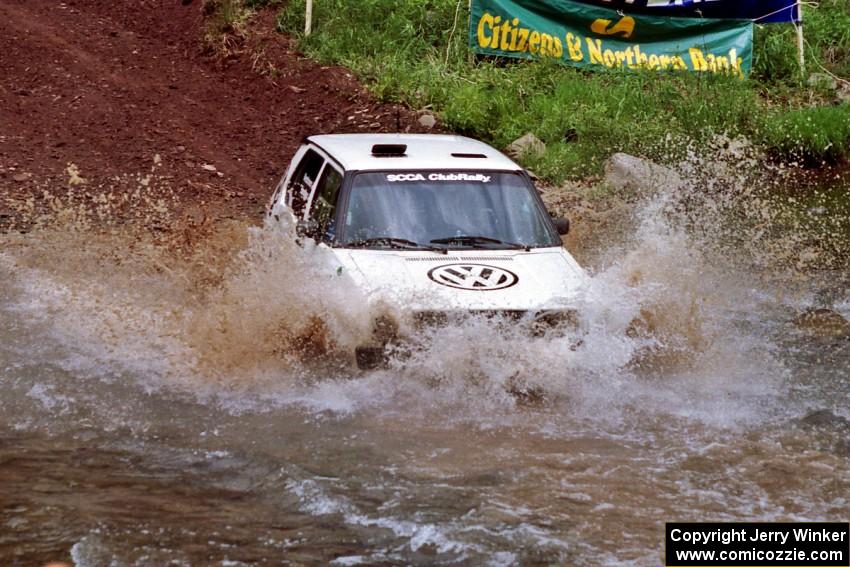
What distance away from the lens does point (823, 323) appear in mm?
9469

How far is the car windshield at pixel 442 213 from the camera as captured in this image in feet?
24.8

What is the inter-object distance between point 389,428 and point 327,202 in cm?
203

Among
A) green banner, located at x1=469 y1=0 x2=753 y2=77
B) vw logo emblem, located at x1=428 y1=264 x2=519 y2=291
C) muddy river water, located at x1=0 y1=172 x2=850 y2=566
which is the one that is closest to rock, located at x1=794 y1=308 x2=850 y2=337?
muddy river water, located at x1=0 y1=172 x2=850 y2=566

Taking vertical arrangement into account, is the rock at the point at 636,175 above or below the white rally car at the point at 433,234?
below

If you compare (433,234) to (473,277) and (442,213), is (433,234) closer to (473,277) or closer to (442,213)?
(442,213)

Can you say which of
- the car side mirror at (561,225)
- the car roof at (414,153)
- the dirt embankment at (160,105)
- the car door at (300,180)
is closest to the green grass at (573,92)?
the dirt embankment at (160,105)

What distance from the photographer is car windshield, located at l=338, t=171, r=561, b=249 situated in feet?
24.8

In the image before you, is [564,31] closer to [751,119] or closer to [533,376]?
[751,119]

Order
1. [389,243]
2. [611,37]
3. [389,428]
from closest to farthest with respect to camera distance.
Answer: [389,428] < [389,243] < [611,37]

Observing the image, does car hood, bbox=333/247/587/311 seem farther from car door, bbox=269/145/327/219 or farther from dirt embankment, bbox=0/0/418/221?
dirt embankment, bbox=0/0/418/221

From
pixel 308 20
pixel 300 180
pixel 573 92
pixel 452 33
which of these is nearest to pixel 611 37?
pixel 573 92

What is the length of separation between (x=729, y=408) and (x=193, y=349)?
12.1 ft

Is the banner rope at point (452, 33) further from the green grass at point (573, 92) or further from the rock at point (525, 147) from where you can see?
the rock at point (525, 147)

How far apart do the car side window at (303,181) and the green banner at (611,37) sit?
6.90m
